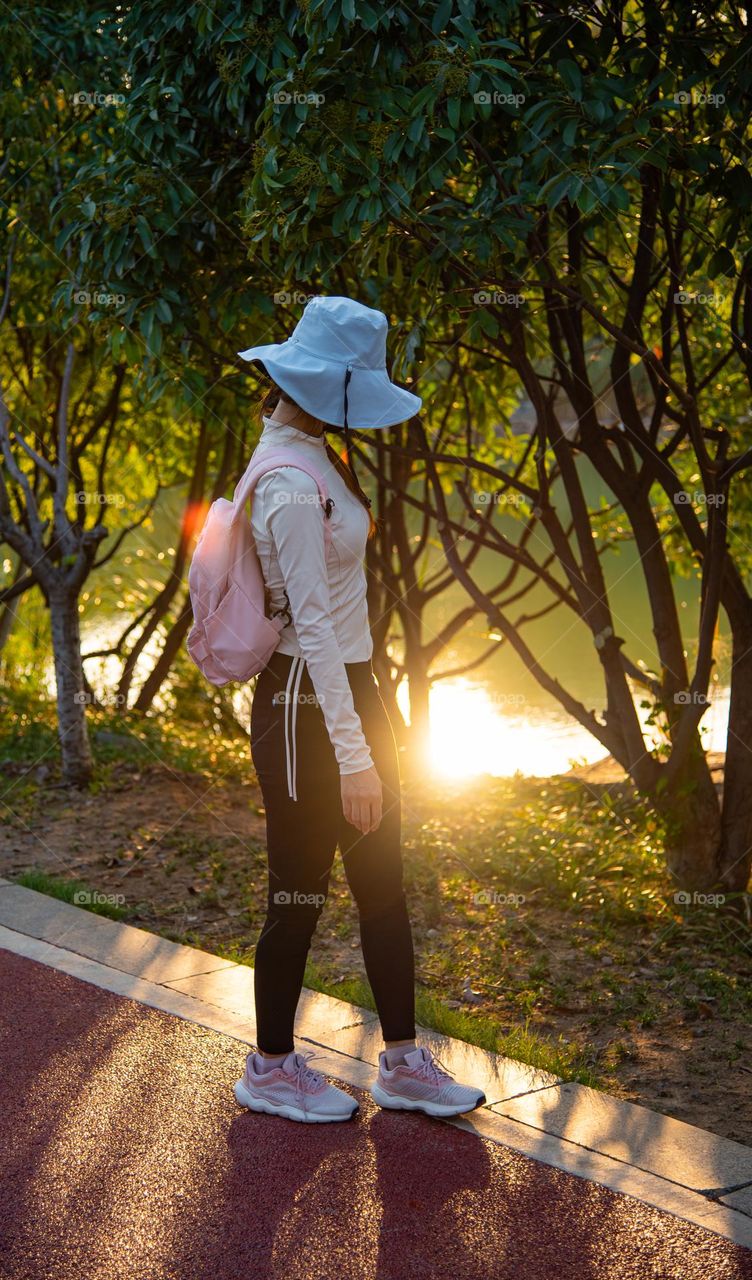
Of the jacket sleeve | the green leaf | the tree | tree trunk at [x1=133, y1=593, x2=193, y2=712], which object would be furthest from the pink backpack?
tree trunk at [x1=133, y1=593, x2=193, y2=712]

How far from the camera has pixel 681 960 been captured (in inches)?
216

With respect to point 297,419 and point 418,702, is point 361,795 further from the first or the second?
point 418,702

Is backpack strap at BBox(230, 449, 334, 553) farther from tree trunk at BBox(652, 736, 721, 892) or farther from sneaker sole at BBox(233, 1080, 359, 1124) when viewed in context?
tree trunk at BBox(652, 736, 721, 892)

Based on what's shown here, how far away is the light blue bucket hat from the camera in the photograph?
3469 mm

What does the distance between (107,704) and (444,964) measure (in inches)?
232

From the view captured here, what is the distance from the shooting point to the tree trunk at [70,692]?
8.04 m

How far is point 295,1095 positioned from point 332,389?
1.84 meters

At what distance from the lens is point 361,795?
11.1 feet

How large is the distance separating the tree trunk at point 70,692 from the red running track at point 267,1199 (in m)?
4.04

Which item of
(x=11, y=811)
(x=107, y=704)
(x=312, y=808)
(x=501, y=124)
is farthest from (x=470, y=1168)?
(x=107, y=704)

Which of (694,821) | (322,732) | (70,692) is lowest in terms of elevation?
(694,821)

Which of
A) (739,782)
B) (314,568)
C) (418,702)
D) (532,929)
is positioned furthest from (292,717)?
(418,702)

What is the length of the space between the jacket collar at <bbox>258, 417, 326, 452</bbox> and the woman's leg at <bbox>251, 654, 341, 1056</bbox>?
0.54 meters

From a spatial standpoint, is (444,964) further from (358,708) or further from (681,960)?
(358,708)
